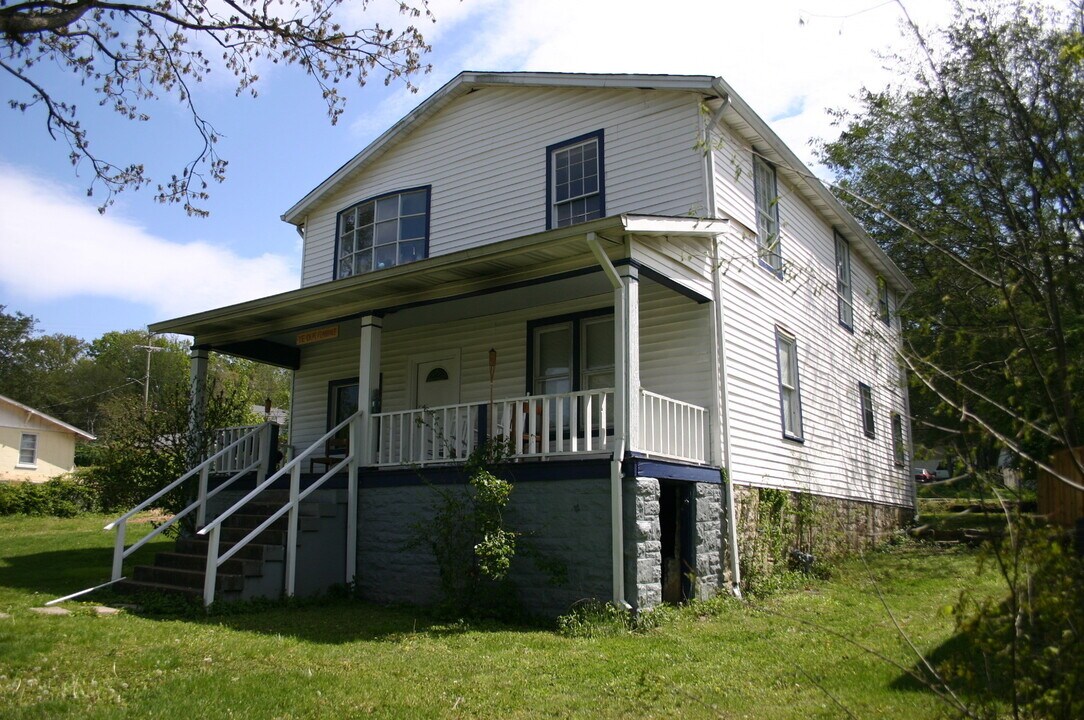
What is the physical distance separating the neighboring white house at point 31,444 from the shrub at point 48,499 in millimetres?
7304

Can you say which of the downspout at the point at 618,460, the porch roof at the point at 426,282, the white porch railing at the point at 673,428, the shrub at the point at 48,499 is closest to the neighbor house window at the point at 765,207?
the porch roof at the point at 426,282

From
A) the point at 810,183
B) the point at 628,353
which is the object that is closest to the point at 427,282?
the point at 628,353

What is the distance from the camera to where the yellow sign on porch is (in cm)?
1320

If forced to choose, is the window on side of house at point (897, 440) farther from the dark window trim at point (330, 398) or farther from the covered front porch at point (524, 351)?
the dark window trim at point (330, 398)

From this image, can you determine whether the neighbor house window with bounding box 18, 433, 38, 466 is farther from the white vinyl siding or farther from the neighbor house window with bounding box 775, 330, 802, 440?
the neighbor house window with bounding box 775, 330, 802, 440

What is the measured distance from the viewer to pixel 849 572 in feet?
43.8

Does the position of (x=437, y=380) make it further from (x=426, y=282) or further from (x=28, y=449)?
(x=28, y=449)

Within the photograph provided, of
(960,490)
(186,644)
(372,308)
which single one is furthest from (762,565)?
(960,490)

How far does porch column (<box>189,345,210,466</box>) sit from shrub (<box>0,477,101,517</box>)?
52.1 ft

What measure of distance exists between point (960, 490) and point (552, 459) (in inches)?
282

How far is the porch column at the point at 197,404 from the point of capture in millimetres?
13719

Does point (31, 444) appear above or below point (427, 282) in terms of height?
below

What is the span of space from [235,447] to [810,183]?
10.7 metres

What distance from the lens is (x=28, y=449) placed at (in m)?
36.9
